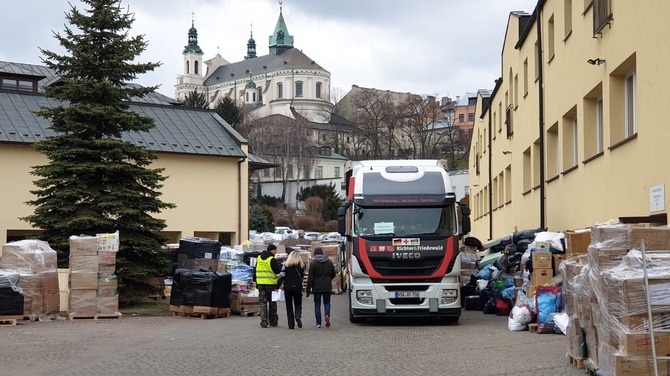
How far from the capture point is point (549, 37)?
23.5m

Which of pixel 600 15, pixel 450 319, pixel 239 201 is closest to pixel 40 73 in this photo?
pixel 239 201

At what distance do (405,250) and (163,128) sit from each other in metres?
27.4

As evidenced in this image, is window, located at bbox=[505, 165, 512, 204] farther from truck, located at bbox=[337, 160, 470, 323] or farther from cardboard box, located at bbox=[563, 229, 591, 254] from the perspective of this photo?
cardboard box, located at bbox=[563, 229, 591, 254]

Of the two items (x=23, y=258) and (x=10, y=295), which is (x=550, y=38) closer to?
(x=23, y=258)

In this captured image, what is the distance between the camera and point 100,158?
993 inches

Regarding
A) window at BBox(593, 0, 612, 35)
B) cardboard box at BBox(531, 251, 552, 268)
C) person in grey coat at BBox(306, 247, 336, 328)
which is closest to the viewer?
window at BBox(593, 0, 612, 35)

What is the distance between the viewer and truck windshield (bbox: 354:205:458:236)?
61.5 ft

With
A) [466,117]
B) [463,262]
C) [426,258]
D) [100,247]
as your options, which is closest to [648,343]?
[426,258]

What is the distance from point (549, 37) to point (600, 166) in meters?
7.07

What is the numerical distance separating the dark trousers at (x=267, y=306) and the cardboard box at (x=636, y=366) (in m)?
10.8

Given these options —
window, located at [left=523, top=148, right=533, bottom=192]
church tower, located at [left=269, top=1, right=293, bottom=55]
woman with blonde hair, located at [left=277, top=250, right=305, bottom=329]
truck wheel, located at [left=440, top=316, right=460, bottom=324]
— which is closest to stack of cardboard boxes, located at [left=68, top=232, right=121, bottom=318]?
woman with blonde hair, located at [left=277, top=250, right=305, bottom=329]

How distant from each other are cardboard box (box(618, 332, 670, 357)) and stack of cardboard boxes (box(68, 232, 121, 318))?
14705 mm

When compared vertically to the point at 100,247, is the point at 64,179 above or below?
above

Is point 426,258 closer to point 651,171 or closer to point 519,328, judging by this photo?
point 519,328
